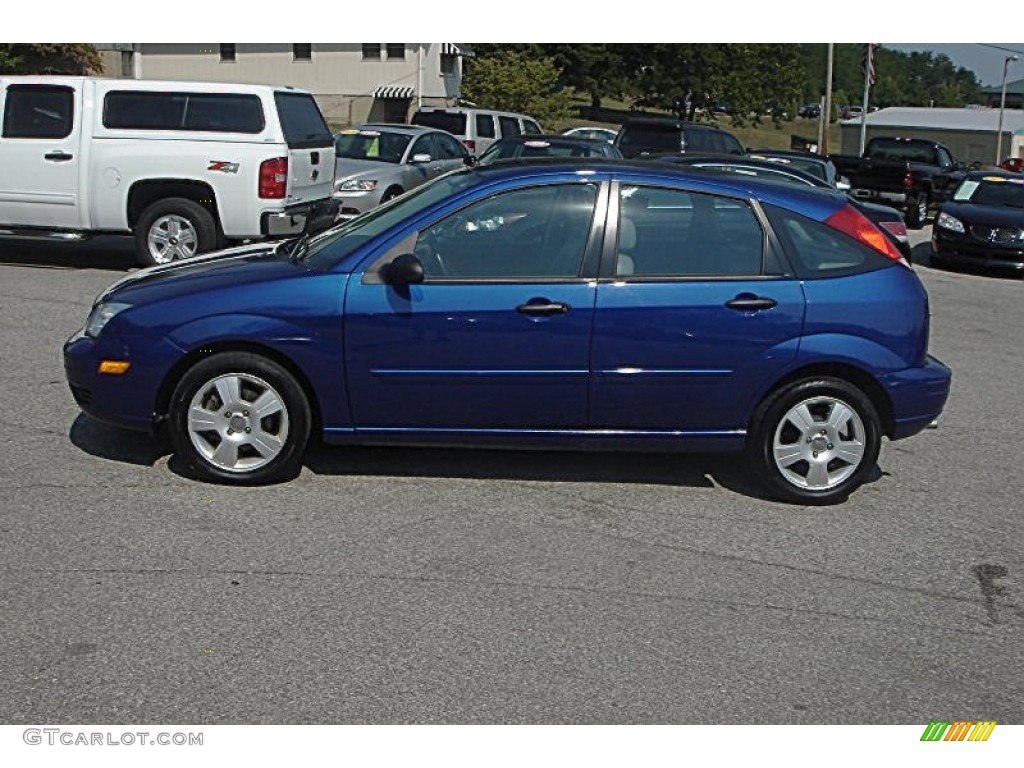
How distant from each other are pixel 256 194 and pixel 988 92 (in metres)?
168

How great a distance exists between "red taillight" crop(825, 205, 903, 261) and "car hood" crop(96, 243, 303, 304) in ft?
9.01

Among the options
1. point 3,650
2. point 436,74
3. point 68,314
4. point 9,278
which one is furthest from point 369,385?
point 436,74

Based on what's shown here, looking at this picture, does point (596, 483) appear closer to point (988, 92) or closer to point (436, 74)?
point (436, 74)

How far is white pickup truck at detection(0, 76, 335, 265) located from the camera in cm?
1262

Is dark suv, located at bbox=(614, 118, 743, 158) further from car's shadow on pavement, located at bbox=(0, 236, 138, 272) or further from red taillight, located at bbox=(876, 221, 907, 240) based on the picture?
car's shadow on pavement, located at bbox=(0, 236, 138, 272)

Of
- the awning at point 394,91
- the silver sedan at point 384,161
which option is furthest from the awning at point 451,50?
the silver sedan at point 384,161

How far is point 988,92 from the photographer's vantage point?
163625 mm

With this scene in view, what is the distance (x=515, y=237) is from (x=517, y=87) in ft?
139

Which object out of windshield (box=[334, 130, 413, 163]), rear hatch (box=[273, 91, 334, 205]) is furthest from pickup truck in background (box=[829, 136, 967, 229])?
rear hatch (box=[273, 91, 334, 205])

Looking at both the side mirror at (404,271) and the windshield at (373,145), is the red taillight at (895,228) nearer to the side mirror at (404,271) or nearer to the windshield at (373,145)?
the windshield at (373,145)

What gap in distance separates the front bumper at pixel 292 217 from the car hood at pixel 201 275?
582cm

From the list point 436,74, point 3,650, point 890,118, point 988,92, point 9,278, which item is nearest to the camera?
point 3,650

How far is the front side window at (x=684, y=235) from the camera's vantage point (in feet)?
20.1
